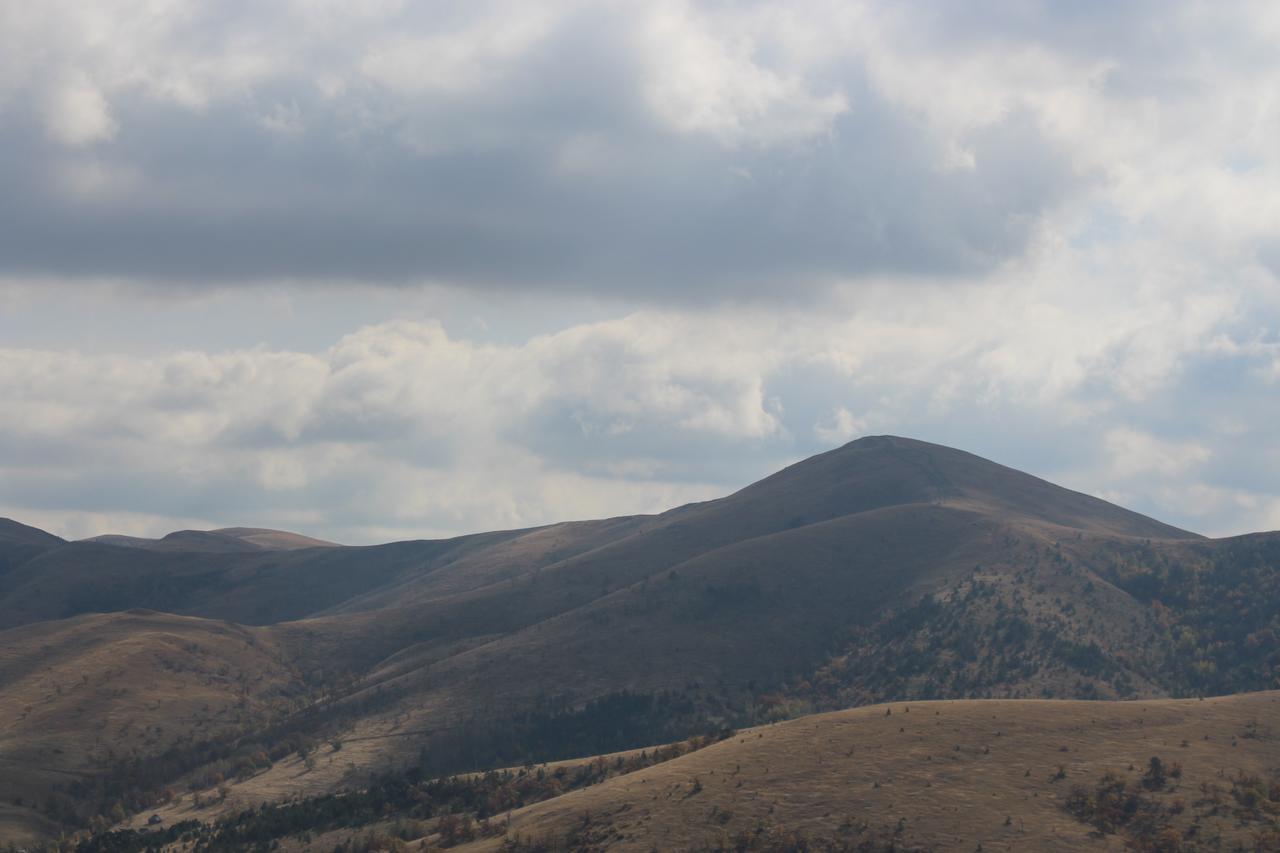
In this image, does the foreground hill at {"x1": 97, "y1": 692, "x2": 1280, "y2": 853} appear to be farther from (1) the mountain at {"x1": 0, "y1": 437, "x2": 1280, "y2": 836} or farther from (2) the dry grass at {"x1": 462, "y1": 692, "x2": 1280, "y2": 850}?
(1) the mountain at {"x1": 0, "y1": 437, "x2": 1280, "y2": 836}

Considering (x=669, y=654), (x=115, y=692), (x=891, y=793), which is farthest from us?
(x=669, y=654)

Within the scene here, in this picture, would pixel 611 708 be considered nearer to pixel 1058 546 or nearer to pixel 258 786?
pixel 258 786

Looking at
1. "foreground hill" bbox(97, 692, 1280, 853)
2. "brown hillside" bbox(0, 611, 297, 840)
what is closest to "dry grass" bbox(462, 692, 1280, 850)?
"foreground hill" bbox(97, 692, 1280, 853)

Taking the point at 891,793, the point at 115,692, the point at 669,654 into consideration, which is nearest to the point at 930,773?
the point at 891,793

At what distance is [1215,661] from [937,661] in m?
29.9

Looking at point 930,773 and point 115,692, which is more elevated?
point 115,692

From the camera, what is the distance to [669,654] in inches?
6235

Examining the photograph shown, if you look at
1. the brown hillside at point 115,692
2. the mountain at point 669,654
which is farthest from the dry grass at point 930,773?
the brown hillside at point 115,692

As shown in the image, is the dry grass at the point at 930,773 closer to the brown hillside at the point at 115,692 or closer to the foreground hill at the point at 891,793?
the foreground hill at the point at 891,793

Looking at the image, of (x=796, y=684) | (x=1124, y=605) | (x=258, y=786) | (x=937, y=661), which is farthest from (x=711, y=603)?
(x=258, y=786)

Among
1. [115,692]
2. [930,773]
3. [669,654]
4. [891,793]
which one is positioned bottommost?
[891,793]

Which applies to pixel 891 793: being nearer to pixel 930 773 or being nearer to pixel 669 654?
pixel 930 773

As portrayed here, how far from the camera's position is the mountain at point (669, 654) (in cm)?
13038

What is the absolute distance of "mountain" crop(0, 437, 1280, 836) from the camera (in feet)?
428
